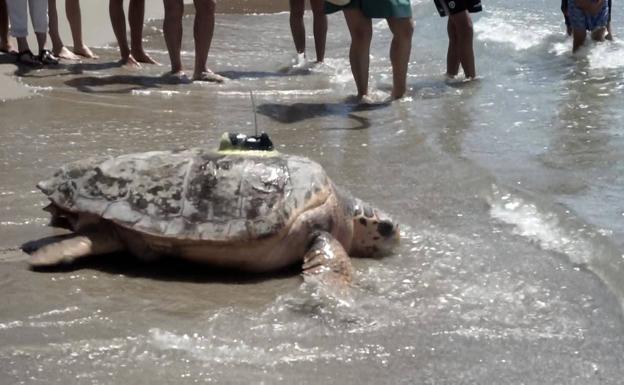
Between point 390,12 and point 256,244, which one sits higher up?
point 390,12

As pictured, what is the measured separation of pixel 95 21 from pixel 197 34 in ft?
15.3

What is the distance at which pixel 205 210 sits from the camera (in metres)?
3.73

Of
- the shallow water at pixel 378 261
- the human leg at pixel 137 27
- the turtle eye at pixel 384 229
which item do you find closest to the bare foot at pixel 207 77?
the shallow water at pixel 378 261

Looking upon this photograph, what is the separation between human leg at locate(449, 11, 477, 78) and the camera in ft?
27.2

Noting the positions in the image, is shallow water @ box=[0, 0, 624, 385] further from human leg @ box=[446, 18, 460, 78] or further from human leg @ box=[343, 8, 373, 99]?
human leg @ box=[446, 18, 460, 78]

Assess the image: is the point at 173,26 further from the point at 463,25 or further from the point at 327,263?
the point at 327,263

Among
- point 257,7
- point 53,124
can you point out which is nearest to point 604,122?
point 53,124

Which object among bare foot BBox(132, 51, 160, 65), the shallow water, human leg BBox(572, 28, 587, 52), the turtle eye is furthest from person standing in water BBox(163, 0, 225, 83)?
the turtle eye

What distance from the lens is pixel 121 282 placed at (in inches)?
145

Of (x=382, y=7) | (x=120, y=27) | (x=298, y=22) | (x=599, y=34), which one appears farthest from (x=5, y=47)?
(x=599, y=34)

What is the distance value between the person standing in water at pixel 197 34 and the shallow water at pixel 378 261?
31 cm

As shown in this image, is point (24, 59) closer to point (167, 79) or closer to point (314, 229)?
point (167, 79)

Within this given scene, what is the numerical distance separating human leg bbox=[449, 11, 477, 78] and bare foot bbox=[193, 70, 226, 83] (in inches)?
83.6

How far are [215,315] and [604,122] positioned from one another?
158 inches
